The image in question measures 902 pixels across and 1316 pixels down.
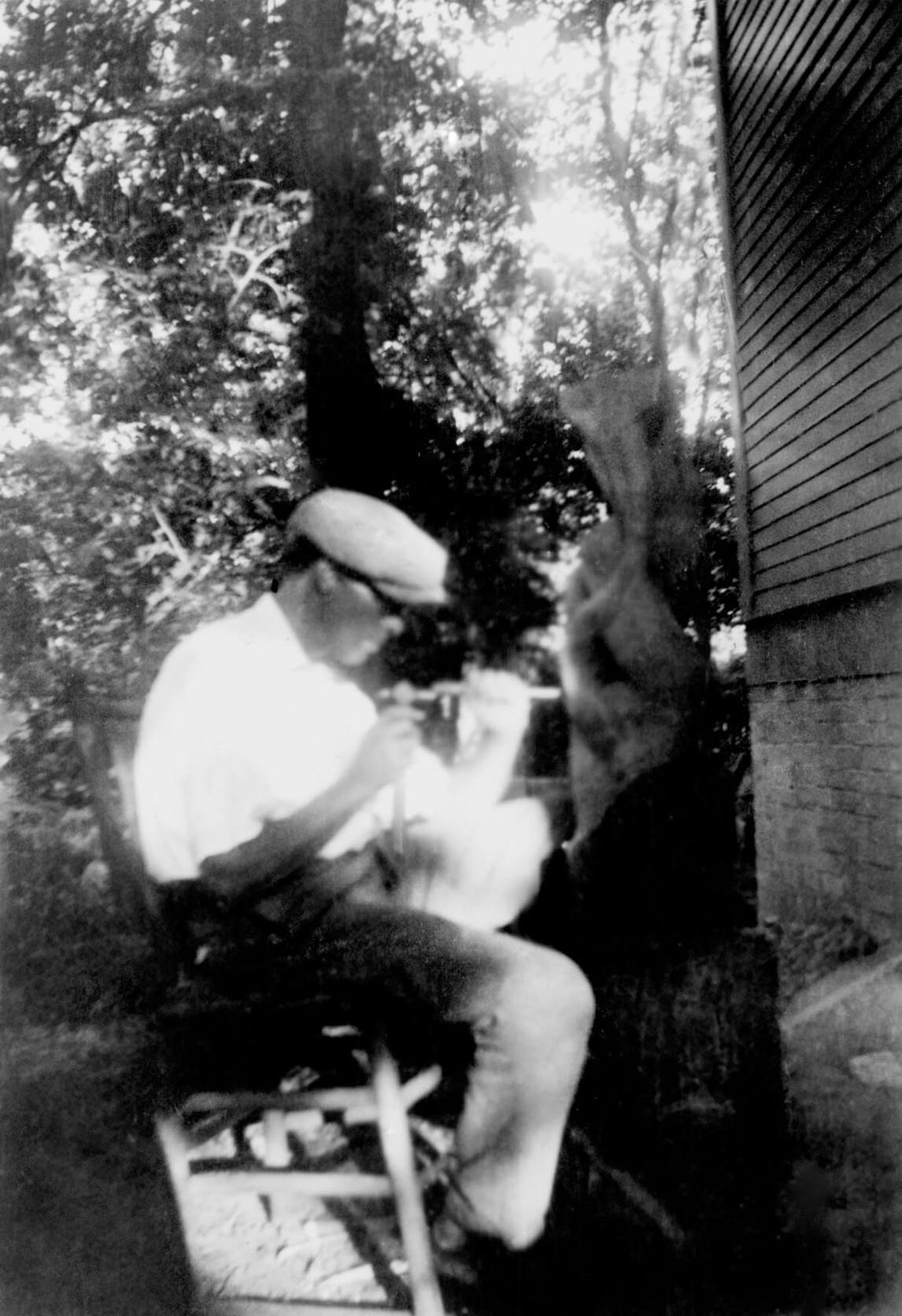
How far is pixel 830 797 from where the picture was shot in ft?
10.2

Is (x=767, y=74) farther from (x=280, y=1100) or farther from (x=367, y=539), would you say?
(x=280, y=1100)

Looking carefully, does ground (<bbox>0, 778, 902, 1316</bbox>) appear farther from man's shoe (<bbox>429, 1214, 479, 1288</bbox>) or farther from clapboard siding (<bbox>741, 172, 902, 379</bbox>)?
clapboard siding (<bbox>741, 172, 902, 379</bbox>)

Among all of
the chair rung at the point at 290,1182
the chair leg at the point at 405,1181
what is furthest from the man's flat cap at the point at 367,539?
the chair rung at the point at 290,1182

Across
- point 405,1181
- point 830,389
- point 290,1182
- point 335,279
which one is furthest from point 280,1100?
point 830,389

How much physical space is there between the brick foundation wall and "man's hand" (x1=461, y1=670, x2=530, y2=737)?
162cm

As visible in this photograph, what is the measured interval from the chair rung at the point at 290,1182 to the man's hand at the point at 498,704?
88 centimetres

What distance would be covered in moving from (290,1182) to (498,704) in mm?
985

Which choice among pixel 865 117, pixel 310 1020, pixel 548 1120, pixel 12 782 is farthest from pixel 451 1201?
pixel 865 117

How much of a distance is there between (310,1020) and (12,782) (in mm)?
1278

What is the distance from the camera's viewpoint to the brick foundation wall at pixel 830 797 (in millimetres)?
2834

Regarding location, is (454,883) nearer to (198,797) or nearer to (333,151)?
(198,797)

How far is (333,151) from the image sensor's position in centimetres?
239

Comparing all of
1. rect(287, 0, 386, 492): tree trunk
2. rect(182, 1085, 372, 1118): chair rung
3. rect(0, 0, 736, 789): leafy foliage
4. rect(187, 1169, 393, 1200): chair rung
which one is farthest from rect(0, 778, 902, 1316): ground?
rect(287, 0, 386, 492): tree trunk

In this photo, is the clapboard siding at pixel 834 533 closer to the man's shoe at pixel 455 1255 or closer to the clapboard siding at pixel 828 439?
the clapboard siding at pixel 828 439
